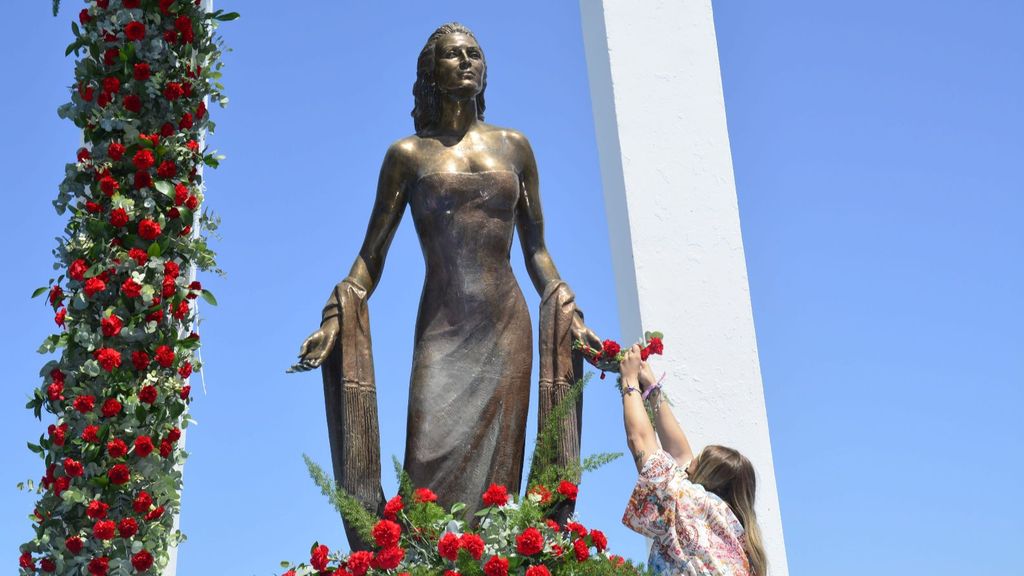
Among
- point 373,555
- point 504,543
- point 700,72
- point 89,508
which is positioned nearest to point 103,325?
point 89,508

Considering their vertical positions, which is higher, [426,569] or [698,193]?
[698,193]

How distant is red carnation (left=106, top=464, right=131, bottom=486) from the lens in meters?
3.72

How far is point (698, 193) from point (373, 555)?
137 inches

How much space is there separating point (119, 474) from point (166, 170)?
0.94m

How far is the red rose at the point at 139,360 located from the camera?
3.89 meters

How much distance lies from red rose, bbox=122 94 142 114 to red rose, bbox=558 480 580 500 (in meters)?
1.76

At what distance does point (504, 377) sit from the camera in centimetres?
392

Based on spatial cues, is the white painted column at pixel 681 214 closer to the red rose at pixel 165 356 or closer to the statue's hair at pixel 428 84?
the statue's hair at pixel 428 84

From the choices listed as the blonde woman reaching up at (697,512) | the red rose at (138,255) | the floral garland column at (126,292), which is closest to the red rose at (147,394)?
the floral garland column at (126,292)

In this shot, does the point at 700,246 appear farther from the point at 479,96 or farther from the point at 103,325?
the point at 103,325

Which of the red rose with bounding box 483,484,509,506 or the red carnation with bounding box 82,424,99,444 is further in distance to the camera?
the red carnation with bounding box 82,424,99,444

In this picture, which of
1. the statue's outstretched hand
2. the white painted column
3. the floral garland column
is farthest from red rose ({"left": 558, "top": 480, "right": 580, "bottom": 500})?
the white painted column

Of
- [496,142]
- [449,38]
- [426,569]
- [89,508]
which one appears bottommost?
[426,569]

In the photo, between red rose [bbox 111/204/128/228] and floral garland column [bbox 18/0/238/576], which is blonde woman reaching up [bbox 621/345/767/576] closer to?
floral garland column [bbox 18/0/238/576]
